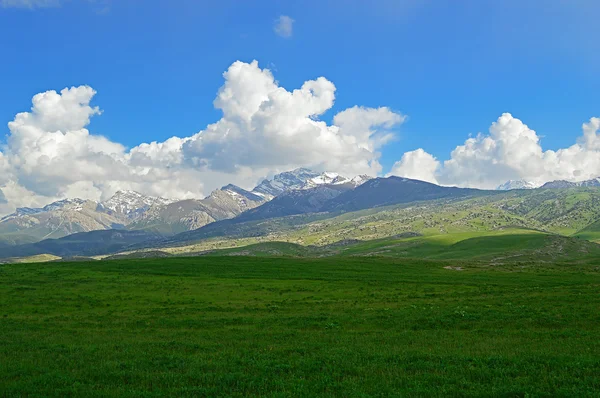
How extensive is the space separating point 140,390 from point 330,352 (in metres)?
11.1

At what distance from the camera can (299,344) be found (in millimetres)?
28609

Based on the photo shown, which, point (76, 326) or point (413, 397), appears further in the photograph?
point (76, 326)

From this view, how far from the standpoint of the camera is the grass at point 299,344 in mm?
19359

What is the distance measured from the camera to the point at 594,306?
39.4 metres

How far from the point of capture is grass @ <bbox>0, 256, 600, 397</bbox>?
19.4 meters

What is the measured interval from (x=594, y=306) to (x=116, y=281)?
2861 inches

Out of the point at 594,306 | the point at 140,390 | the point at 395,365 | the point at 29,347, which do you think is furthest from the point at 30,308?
the point at 594,306

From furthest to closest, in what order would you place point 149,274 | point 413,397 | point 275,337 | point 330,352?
point 149,274, point 275,337, point 330,352, point 413,397

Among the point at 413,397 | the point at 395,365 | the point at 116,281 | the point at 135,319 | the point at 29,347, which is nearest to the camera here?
the point at 413,397

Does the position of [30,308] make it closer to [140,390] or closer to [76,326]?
[76,326]

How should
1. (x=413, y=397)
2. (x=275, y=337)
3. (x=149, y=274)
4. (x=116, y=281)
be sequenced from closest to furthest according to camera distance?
(x=413, y=397), (x=275, y=337), (x=116, y=281), (x=149, y=274)

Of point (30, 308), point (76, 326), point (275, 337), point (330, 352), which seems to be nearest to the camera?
point (330, 352)

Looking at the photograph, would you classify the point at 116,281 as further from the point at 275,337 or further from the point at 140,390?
the point at 140,390

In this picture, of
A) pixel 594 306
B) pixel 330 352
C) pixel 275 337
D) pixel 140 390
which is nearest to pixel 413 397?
pixel 330 352
